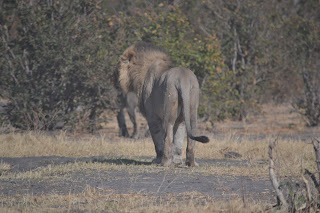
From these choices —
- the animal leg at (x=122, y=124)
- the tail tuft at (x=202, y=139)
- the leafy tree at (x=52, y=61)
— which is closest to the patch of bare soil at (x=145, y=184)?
the tail tuft at (x=202, y=139)

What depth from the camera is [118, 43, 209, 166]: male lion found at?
27.4ft

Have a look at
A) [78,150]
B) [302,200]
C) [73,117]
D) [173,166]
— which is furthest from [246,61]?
[302,200]

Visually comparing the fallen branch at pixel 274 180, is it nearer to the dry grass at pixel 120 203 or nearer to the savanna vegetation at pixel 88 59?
the dry grass at pixel 120 203

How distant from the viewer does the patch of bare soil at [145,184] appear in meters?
6.29

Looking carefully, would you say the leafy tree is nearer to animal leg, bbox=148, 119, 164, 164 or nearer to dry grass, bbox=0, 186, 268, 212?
animal leg, bbox=148, 119, 164, 164

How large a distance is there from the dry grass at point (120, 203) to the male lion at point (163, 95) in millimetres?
1926

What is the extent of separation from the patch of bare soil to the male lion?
595 millimetres

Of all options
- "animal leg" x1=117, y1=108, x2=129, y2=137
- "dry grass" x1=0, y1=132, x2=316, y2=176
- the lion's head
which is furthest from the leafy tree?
the lion's head

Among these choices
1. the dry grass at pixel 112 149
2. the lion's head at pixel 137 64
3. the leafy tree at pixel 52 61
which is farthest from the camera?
the leafy tree at pixel 52 61

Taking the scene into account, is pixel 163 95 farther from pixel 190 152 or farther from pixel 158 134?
pixel 190 152

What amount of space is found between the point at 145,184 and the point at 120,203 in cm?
138

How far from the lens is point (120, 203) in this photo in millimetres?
5426

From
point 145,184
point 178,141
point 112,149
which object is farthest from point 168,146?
point 112,149

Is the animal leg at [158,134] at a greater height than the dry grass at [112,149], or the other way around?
the animal leg at [158,134]
